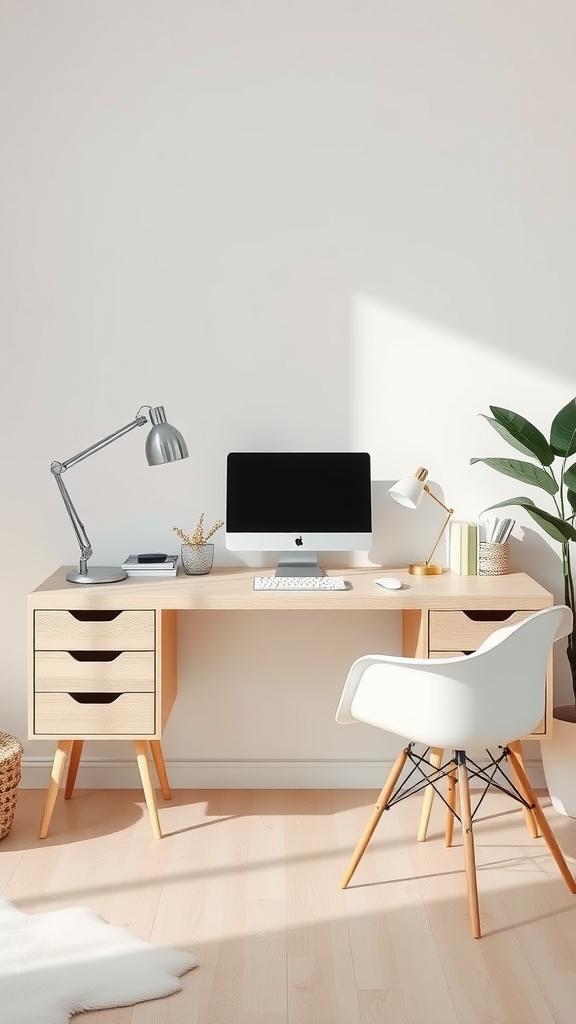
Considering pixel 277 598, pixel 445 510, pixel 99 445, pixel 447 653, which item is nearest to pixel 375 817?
pixel 447 653

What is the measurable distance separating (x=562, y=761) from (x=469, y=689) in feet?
3.08

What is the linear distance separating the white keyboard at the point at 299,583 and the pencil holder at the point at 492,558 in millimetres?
486

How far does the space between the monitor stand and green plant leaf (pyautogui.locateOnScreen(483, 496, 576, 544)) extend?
59 cm

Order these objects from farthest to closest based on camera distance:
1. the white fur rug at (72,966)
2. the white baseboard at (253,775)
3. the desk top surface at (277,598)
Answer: the white baseboard at (253,775), the desk top surface at (277,598), the white fur rug at (72,966)

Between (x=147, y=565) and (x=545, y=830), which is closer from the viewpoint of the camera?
(x=545, y=830)

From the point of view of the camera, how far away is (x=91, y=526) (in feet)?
10.9

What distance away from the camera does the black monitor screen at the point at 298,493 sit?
3152mm

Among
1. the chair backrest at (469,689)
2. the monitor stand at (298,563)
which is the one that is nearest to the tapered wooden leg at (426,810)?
the chair backrest at (469,689)

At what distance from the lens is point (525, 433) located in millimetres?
3062

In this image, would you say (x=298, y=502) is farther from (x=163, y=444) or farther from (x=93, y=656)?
(x=93, y=656)

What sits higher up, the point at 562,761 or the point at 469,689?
the point at 469,689

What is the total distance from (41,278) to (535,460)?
181 centimetres

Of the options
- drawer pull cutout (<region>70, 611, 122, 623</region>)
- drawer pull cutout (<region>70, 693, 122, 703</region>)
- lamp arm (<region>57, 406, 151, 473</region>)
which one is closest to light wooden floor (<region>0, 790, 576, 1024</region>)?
drawer pull cutout (<region>70, 693, 122, 703</region>)

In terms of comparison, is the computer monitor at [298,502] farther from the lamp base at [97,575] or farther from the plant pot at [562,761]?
the plant pot at [562,761]
